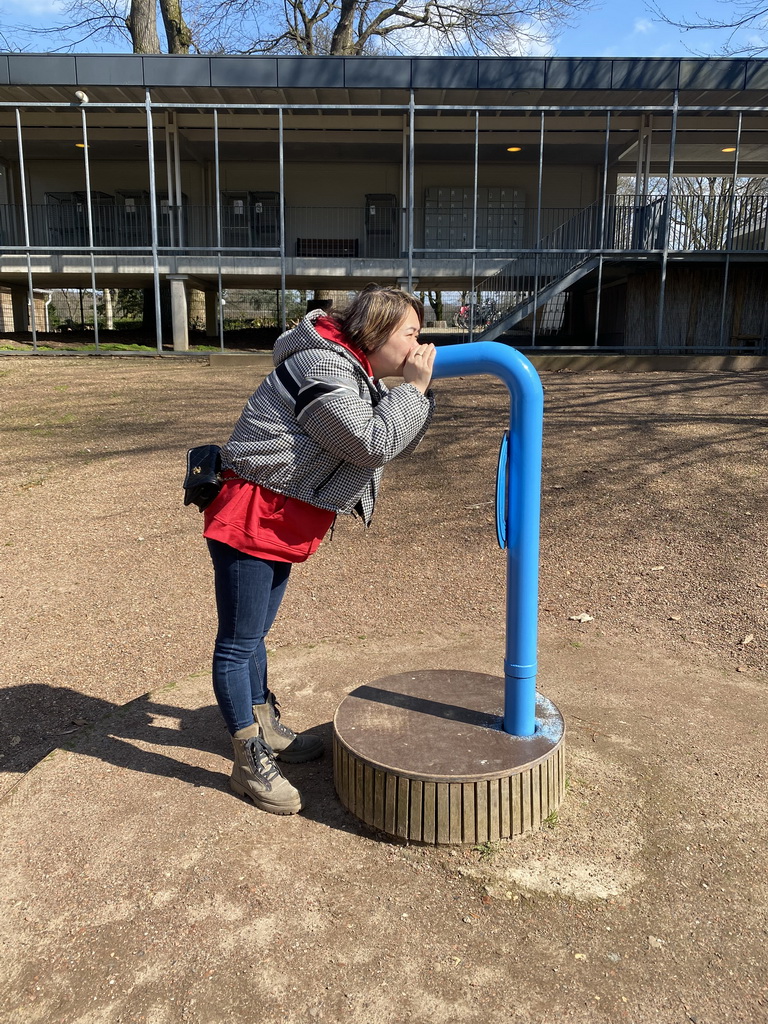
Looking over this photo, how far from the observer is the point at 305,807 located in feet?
8.37

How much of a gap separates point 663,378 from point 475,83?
25.6 feet

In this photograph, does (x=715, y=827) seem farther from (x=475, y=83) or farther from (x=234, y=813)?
(x=475, y=83)

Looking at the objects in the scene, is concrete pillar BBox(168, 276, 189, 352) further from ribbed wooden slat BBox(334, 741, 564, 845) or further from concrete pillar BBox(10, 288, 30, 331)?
ribbed wooden slat BBox(334, 741, 564, 845)

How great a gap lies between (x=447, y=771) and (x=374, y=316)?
4.38 feet

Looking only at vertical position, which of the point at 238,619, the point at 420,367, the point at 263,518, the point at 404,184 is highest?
the point at 404,184

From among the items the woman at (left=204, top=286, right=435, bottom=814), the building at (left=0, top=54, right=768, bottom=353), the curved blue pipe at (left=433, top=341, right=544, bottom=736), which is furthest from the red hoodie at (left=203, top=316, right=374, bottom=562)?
the building at (left=0, top=54, right=768, bottom=353)

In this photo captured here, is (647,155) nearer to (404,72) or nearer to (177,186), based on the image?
(404,72)

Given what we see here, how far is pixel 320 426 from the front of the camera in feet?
7.29

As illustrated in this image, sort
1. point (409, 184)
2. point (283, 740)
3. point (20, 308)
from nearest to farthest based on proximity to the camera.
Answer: point (283, 740)
point (409, 184)
point (20, 308)

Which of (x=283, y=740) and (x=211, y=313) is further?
(x=211, y=313)

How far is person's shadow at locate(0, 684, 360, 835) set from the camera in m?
2.69

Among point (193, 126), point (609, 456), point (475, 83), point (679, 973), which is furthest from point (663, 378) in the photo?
point (193, 126)

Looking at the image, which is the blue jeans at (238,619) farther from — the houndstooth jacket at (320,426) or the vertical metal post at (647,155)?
the vertical metal post at (647,155)

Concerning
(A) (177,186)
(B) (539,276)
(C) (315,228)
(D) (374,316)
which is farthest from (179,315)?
(D) (374,316)
